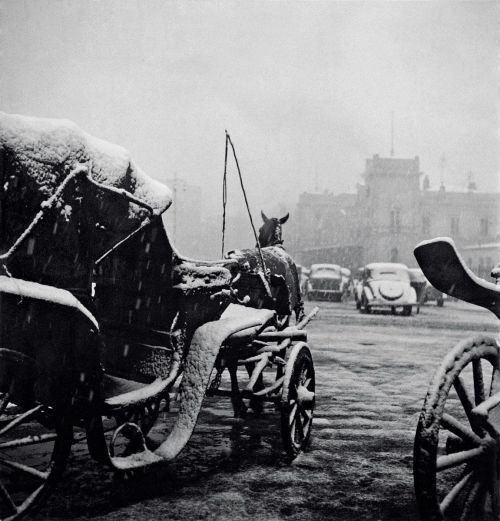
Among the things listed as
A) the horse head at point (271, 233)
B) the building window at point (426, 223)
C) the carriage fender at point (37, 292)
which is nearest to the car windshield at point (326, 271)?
the horse head at point (271, 233)

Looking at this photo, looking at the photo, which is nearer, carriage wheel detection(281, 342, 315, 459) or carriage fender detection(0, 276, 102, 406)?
carriage fender detection(0, 276, 102, 406)

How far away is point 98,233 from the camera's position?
3.02m

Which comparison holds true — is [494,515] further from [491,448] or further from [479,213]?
[479,213]

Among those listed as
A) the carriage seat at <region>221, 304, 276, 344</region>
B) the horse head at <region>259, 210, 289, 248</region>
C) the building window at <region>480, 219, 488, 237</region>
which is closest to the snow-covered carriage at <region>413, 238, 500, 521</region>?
the carriage seat at <region>221, 304, 276, 344</region>

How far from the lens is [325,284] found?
29.4m

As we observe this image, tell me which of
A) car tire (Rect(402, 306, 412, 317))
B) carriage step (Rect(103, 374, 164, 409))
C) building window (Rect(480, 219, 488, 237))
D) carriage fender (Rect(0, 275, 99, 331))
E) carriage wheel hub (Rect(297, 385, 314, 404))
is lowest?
car tire (Rect(402, 306, 412, 317))

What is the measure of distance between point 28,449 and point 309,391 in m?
2.28

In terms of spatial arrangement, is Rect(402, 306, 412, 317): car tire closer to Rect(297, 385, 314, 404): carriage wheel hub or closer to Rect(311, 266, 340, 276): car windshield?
Rect(311, 266, 340, 276): car windshield

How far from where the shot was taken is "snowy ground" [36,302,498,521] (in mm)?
3215

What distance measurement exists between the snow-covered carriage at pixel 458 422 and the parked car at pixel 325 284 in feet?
87.8

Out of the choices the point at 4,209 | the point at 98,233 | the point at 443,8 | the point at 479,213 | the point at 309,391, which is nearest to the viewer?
the point at 4,209

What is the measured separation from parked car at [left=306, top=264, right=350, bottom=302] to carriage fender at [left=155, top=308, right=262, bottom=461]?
26.1m

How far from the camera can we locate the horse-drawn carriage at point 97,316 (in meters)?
2.43

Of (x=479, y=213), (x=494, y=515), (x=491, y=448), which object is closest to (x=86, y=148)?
(x=491, y=448)
